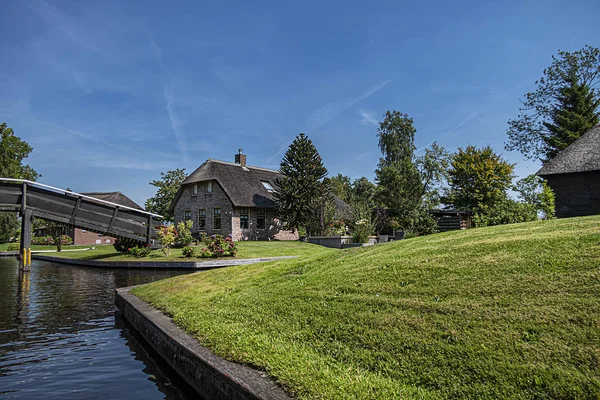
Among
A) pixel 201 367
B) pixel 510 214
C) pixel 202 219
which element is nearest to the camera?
pixel 201 367

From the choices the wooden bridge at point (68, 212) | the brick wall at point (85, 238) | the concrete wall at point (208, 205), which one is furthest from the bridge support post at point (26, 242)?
the brick wall at point (85, 238)

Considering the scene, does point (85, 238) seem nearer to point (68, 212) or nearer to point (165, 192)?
point (165, 192)

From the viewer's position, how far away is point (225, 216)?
33969 millimetres

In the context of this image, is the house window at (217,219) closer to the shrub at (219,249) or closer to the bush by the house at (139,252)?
the bush by the house at (139,252)

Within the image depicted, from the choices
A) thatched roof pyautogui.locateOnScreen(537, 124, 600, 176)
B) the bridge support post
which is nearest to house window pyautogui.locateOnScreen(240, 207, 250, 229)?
the bridge support post

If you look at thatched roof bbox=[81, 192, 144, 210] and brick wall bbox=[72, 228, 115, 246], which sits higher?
thatched roof bbox=[81, 192, 144, 210]

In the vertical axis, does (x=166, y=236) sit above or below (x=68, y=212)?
below

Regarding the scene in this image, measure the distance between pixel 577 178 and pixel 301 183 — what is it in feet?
59.6

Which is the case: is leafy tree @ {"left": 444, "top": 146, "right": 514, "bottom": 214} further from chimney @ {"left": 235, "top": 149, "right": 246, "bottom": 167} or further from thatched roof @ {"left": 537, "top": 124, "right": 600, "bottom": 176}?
chimney @ {"left": 235, "top": 149, "right": 246, "bottom": 167}

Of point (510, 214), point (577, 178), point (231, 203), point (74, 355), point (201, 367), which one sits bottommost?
point (74, 355)

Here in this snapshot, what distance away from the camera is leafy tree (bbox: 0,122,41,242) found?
47197 mm

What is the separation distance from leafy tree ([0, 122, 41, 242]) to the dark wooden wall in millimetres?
53799

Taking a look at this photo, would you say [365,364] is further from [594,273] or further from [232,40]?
[232,40]

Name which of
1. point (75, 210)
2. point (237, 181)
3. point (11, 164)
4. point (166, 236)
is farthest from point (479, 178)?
point (11, 164)
